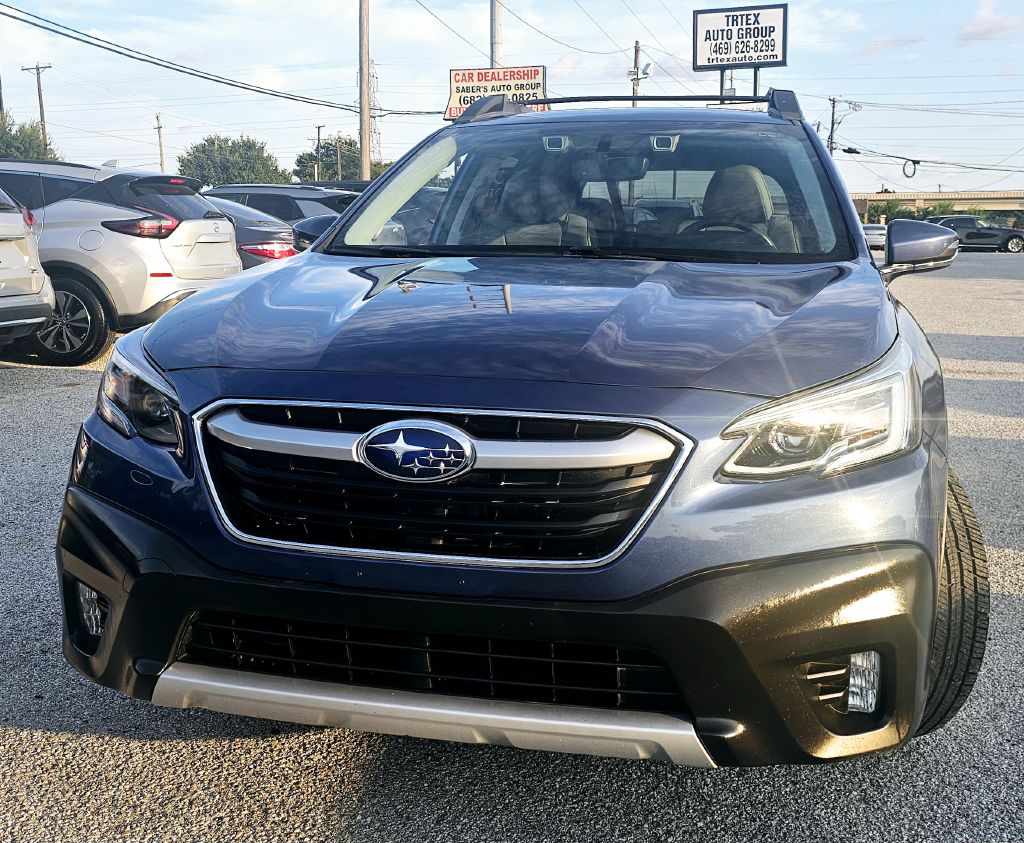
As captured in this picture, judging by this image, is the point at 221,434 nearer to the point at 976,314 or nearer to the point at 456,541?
the point at 456,541

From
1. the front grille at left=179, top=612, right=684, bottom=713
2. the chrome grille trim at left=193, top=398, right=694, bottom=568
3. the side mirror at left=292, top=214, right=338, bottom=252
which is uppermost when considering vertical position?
the side mirror at left=292, top=214, right=338, bottom=252

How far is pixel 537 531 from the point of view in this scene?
2033 millimetres

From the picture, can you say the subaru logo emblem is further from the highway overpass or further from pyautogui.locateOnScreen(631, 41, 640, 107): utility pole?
the highway overpass

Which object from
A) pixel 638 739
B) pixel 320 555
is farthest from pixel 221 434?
pixel 638 739

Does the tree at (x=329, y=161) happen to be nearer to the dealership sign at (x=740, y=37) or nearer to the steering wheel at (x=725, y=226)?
the dealership sign at (x=740, y=37)

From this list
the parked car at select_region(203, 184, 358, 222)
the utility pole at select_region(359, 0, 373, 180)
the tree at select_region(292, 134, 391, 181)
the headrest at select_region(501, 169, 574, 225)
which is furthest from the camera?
the tree at select_region(292, 134, 391, 181)

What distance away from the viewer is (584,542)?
2.02m

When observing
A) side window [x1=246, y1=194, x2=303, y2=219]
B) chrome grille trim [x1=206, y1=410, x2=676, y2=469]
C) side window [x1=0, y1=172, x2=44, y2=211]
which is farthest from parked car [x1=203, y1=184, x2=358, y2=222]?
chrome grille trim [x1=206, y1=410, x2=676, y2=469]

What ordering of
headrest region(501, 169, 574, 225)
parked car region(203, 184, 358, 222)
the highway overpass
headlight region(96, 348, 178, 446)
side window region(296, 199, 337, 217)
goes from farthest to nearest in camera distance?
the highway overpass
parked car region(203, 184, 358, 222)
side window region(296, 199, 337, 217)
headrest region(501, 169, 574, 225)
headlight region(96, 348, 178, 446)

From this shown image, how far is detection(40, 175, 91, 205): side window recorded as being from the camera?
877 centimetres

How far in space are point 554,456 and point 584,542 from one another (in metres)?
0.17

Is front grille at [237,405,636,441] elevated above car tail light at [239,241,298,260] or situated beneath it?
elevated above

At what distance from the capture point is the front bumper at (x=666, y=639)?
1.97 metres

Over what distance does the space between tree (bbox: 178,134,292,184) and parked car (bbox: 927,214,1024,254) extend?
260 feet
